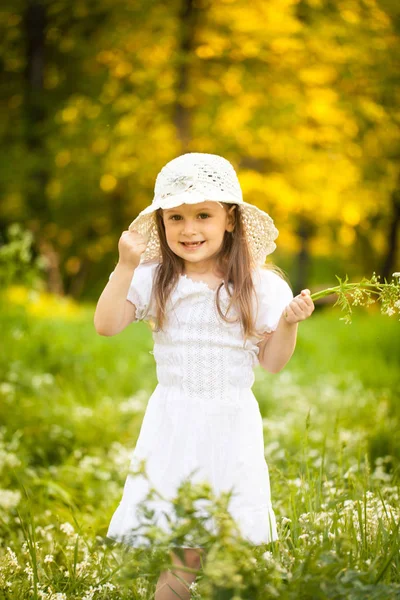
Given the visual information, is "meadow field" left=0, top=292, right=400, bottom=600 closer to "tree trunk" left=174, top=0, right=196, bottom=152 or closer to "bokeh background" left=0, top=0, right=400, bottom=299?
"bokeh background" left=0, top=0, right=400, bottom=299

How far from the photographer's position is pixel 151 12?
9141 mm

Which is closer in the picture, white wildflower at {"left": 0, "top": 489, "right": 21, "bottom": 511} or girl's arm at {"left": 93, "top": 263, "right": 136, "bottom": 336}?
girl's arm at {"left": 93, "top": 263, "right": 136, "bottom": 336}

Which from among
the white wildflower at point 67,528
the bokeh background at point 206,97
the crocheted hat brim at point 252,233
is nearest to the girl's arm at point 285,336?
the crocheted hat brim at point 252,233

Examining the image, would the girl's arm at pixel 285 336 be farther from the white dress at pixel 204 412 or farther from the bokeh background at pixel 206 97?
the bokeh background at pixel 206 97

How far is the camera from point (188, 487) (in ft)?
4.72

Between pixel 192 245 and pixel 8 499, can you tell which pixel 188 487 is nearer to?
pixel 192 245

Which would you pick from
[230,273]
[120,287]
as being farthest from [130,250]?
[230,273]

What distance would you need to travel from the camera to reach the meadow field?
5.06ft

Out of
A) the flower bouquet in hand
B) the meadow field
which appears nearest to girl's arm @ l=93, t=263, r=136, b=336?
the meadow field

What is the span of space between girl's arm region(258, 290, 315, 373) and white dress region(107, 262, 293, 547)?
34 mm

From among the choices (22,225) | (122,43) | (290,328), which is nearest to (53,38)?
(122,43)

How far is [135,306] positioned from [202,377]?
1.10 feet

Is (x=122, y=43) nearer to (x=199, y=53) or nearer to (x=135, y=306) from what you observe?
(x=199, y=53)

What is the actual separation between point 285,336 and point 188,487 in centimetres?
93
